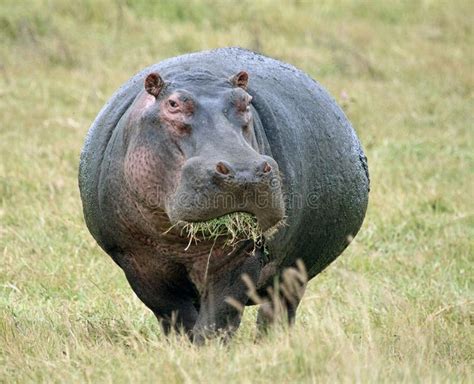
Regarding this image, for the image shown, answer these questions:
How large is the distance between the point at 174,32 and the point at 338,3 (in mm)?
3439

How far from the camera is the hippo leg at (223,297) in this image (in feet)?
17.3

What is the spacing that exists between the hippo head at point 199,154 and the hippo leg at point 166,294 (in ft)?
1.45

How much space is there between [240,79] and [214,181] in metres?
0.69

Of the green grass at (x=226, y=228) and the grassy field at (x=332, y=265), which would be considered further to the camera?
the green grass at (x=226, y=228)

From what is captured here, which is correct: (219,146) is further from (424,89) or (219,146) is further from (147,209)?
(424,89)

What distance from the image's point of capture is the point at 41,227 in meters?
8.42

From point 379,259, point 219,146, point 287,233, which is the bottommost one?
point 379,259

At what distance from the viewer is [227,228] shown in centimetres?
496

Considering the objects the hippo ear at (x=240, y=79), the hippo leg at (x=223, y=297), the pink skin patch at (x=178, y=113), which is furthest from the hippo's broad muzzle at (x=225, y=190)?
the hippo ear at (x=240, y=79)

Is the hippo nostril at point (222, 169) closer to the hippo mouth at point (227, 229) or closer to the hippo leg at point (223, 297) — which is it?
the hippo mouth at point (227, 229)

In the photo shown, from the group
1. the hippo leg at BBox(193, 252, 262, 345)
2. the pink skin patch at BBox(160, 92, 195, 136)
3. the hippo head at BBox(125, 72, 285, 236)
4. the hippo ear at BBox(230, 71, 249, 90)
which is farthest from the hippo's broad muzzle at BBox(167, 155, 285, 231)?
the hippo ear at BBox(230, 71, 249, 90)

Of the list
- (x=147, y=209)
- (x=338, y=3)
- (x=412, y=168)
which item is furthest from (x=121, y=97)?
(x=338, y=3)

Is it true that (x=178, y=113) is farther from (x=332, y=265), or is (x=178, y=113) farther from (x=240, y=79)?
(x=332, y=265)

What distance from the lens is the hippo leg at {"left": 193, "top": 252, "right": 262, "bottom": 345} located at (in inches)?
208
